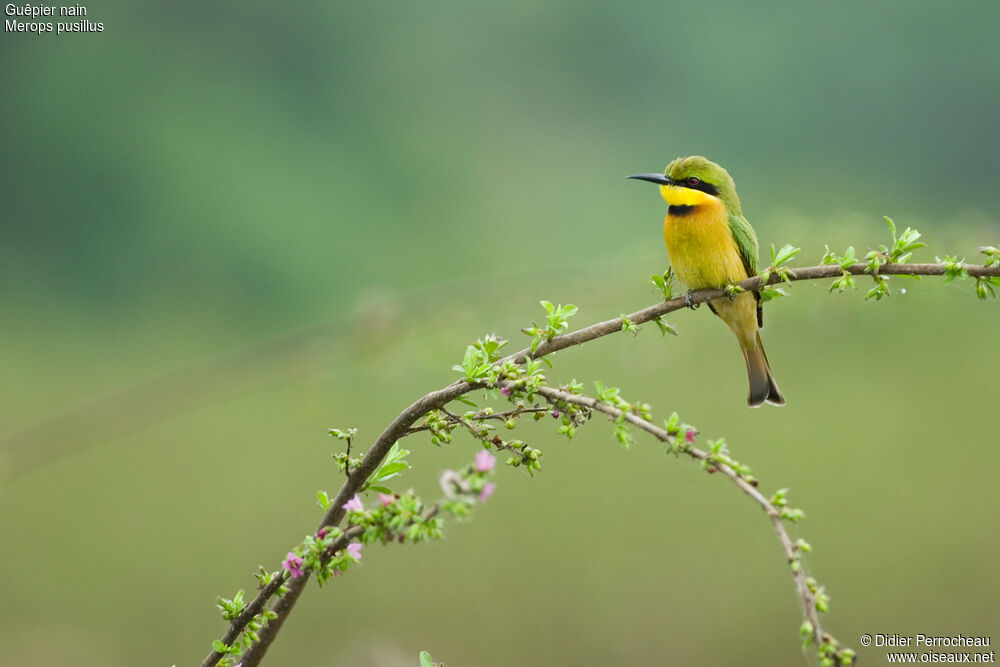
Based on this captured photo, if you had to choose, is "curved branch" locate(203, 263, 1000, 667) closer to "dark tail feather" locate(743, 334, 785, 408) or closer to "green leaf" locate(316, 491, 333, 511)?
"green leaf" locate(316, 491, 333, 511)

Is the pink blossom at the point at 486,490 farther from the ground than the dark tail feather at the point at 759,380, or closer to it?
closer to it

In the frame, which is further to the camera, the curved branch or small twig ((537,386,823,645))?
the curved branch

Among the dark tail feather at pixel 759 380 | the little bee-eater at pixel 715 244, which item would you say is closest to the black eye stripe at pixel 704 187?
the little bee-eater at pixel 715 244

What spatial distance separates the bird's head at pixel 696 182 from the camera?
1904 millimetres

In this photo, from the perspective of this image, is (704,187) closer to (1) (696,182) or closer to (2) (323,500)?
(1) (696,182)

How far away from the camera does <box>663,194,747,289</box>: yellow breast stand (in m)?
1.89

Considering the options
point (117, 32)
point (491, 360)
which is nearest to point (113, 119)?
point (117, 32)

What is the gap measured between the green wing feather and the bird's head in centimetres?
4

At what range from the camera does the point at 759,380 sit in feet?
6.09

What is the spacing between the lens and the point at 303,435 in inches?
232

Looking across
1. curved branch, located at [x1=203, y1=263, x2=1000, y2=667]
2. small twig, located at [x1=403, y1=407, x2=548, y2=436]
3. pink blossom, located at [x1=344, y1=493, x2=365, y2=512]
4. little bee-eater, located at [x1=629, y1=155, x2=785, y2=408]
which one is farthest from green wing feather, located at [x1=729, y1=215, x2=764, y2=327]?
pink blossom, located at [x1=344, y1=493, x2=365, y2=512]

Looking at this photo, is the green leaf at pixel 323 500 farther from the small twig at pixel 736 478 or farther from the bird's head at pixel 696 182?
the bird's head at pixel 696 182

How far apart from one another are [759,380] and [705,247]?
27 cm

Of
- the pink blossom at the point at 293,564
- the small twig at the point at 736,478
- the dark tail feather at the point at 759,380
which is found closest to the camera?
the small twig at the point at 736,478
